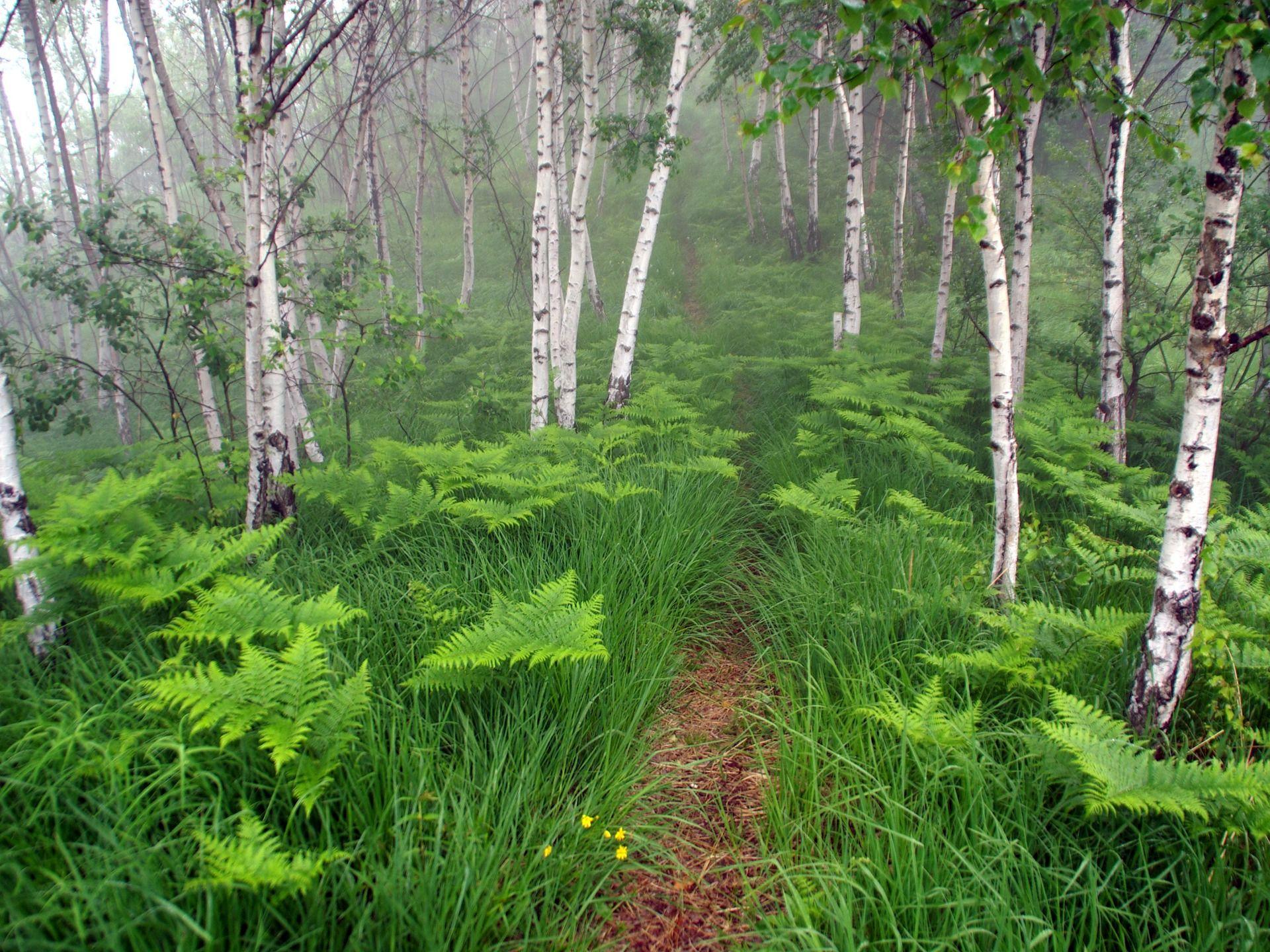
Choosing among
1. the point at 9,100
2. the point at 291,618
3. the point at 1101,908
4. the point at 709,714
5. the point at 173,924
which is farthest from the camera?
the point at 9,100

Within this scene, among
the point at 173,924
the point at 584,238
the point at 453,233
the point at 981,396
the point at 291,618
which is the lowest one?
the point at 173,924

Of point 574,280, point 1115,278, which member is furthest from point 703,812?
point 574,280

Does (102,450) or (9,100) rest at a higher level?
(9,100)

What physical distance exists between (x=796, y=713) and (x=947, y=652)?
85 cm

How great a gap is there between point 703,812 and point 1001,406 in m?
2.59

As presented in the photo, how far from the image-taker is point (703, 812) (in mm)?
2850

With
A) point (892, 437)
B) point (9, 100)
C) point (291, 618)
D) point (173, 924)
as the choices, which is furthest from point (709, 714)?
point (9, 100)

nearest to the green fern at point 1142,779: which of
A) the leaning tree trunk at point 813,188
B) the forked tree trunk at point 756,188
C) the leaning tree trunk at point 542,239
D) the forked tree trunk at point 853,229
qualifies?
the leaning tree trunk at point 542,239

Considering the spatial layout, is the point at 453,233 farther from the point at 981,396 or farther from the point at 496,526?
the point at 496,526

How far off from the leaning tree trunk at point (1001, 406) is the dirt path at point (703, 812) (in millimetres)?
1533

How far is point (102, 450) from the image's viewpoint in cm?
593

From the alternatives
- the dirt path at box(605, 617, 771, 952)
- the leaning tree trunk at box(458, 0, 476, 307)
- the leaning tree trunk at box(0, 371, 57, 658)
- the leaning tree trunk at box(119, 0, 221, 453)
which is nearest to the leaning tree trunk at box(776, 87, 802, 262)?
the leaning tree trunk at box(458, 0, 476, 307)

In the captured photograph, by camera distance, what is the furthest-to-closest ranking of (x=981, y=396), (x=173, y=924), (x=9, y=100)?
(x=9, y=100), (x=981, y=396), (x=173, y=924)

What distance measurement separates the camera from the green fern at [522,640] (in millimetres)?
2709
